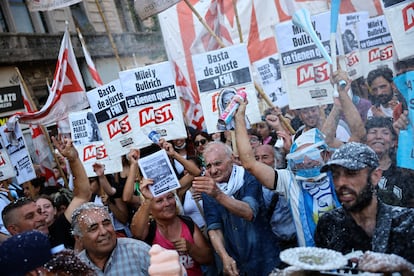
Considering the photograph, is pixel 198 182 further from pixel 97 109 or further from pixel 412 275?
pixel 97 109

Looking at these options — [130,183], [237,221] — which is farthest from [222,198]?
[130,183]

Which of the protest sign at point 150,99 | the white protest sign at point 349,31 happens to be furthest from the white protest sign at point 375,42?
the protest sign at point 150,99

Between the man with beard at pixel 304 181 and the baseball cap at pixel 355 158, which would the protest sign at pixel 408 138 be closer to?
the man with beard at pixel 304 181

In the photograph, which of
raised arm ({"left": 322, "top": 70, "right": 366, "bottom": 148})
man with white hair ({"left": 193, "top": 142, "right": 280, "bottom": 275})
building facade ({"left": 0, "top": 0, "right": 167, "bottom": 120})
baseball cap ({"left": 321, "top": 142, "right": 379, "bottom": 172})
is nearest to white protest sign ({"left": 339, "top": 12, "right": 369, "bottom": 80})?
raised arm ({"left": 322, "top": 70, "right": 366, "bottom": 148})

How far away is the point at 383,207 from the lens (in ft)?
7.63

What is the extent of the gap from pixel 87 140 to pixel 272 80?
2.87m

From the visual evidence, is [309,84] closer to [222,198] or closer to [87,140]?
[222,198]

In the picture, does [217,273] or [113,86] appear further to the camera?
[113,86]

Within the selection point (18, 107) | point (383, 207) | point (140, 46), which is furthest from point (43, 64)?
point (383, 207)

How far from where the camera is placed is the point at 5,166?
629cm

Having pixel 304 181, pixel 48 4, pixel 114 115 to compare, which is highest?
pixel 48 4

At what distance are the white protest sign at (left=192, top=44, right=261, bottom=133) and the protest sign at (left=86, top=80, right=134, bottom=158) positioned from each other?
2.99ft

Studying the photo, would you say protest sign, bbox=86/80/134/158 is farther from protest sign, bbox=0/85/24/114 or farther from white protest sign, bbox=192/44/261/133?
protest sign, bbox=0/85/24/114

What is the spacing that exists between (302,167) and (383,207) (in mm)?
814
